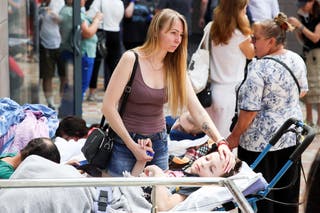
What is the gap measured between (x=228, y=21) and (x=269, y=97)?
1.31 metres

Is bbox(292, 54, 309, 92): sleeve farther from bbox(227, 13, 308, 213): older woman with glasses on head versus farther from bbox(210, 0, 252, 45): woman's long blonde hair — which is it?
bbox(210, 0, 252, 45): woman's long blonde hair

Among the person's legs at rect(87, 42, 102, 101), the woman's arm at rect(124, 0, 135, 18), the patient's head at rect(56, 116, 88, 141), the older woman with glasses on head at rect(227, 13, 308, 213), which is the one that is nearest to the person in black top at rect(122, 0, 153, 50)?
the woman's arm at rect(124, 0, 135, 18)

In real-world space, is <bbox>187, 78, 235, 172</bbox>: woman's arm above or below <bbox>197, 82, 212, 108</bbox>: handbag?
above

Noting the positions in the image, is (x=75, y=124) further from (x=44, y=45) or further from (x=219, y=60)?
(x=44, y=45)

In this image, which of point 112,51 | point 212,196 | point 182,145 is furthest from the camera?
point 112,51

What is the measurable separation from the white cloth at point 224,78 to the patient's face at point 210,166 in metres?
2.03

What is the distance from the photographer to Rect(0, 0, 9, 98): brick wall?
7.90m

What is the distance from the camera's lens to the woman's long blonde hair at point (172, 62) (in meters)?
Result: 5.15

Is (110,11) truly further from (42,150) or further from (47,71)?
(42,150)

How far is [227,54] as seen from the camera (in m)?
6.96

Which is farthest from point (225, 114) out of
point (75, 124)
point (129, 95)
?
point (129, 95)

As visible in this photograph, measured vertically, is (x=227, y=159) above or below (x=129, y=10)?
above

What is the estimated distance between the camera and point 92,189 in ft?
15.1

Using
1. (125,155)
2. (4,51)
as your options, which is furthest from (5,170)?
(4,51)
